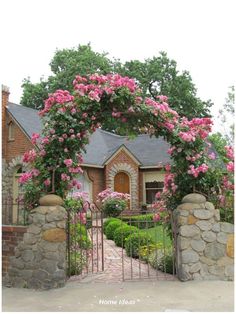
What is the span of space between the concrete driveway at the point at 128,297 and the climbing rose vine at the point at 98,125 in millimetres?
1661

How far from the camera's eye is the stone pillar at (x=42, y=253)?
5668mm

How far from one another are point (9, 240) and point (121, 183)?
1258cm

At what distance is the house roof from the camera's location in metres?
15.9

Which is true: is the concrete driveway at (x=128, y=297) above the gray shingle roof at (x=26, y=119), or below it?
below

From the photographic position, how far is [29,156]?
6480 millimetres

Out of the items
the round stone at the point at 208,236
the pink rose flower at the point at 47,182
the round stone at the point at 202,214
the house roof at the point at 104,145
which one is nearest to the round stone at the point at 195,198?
the round stone at the point at 202,214

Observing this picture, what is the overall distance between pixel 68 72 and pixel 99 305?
24.7 m

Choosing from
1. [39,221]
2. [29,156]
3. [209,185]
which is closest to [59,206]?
[39,221]

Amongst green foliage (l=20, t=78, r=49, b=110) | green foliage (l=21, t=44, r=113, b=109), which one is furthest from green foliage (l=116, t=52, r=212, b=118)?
green foliage (l=20, t=78, r=49, b=110)

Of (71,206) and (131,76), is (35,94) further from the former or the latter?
(71,206)

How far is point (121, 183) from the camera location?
1839 cm

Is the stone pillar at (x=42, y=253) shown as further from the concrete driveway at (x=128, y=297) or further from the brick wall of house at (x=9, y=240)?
the concrete driveway at (x=128, y=297)

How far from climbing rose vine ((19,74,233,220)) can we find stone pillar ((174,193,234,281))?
1.82 feet

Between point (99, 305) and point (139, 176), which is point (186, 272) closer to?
point (99, 305)
